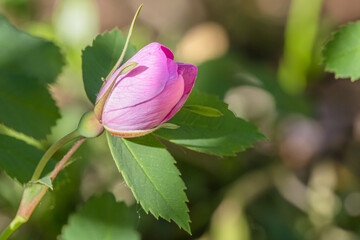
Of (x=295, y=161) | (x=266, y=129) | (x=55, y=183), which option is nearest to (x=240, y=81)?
(x=266, y=129)

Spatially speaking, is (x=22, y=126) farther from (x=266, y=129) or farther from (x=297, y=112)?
(x=266, y=129)

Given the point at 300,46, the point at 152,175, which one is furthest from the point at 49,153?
the point at 300,46

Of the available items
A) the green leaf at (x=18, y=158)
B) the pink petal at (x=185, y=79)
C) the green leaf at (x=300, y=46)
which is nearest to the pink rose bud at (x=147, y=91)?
the pink petal at (x=185, y=79)

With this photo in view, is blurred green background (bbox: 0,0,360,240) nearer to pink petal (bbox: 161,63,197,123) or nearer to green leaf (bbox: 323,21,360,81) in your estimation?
green leaf (bbox: 323,21,360,81)

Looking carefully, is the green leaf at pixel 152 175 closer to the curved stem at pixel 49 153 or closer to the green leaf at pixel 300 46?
the curved stem at pixel 49 153

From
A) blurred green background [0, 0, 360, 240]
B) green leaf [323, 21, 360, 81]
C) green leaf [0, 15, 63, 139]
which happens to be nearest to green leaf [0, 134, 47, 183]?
green leaf [0, 15, 63, 139]
